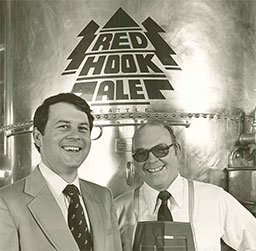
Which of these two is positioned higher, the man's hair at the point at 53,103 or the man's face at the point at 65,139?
the man's hair at the point at 53,103

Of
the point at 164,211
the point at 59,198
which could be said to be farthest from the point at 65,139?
the point at 164,211

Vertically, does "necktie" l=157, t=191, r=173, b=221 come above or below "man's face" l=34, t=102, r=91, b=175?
below

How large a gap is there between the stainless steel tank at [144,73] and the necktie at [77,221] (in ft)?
0.14

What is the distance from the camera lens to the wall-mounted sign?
1.14 meters

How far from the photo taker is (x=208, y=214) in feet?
3.70

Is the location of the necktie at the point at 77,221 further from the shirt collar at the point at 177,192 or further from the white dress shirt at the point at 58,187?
the shirt collar at the point at 177,192

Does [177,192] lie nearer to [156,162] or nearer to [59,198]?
[156,162]

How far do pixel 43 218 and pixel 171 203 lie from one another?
26cm

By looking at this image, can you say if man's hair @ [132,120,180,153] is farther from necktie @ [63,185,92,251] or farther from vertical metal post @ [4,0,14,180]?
vertical metal post @ [4,0,14,180]

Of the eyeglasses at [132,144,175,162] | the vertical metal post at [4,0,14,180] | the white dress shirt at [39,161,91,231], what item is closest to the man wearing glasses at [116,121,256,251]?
the eyeglasses at [132,144,175,162]

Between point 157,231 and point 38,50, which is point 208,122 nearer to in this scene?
point 157,231

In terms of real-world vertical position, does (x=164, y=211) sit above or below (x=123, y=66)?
below

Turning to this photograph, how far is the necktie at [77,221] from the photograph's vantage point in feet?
3.65

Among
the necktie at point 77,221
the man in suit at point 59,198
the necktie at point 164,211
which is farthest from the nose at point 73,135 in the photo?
the necktie at point 164,211
